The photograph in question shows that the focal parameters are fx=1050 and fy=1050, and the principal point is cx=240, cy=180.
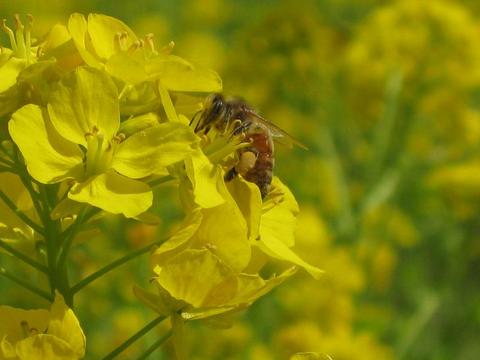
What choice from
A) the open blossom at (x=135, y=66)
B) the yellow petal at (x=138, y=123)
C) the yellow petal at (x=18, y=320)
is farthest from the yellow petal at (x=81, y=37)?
the yellow petal at (x=18, y=320)

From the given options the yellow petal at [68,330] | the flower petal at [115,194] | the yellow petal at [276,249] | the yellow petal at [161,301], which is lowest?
the yellow petal at [161,301]

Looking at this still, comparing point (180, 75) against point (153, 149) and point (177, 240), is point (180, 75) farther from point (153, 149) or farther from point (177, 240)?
point (177, 240)

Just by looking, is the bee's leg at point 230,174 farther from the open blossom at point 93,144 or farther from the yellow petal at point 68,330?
the yellow petal at point 68,330

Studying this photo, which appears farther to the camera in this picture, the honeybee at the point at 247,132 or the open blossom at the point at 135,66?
the honeybee at the point at 247,132

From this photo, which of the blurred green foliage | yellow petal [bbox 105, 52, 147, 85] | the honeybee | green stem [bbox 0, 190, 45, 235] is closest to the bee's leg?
the honeybee

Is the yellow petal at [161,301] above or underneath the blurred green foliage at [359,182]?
above

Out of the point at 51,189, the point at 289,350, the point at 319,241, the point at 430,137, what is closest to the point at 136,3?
the point at 430,137

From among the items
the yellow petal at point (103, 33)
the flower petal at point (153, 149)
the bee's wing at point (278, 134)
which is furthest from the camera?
the bee's wing at point (278, 134)
